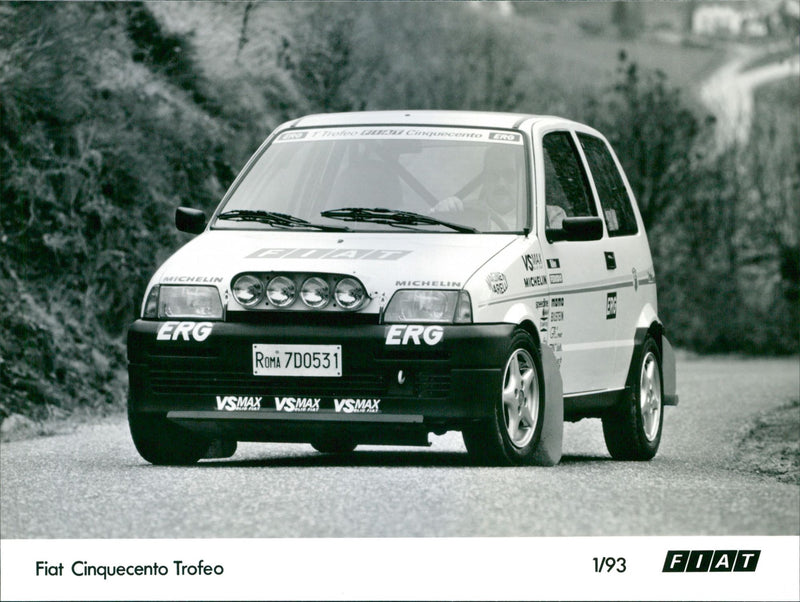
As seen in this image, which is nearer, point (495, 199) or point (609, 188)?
point (495, 199)

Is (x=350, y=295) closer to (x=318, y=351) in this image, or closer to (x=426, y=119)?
(x=318, y=351)

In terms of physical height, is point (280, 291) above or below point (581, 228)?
below

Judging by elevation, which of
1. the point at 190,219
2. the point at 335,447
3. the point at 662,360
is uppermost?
the point at 190,219

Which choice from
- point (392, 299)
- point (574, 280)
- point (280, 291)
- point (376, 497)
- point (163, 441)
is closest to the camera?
point (376, 497)

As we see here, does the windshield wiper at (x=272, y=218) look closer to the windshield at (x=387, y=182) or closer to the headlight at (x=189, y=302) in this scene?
the windshield at (x=387, y=182)

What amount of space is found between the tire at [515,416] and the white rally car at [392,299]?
0.01 m

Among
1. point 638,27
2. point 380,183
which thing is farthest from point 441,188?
point 638,27

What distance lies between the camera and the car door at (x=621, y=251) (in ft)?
37.5

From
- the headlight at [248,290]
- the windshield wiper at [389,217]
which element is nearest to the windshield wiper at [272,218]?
the windshield wiper at [389,217]

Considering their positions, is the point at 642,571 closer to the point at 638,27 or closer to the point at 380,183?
the point at 380,183

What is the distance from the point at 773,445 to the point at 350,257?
14.7 ft

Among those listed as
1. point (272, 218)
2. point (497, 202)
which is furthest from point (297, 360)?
point (497, 202)

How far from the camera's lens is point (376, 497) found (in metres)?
8.52

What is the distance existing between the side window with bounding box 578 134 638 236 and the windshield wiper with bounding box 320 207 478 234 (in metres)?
1.73
